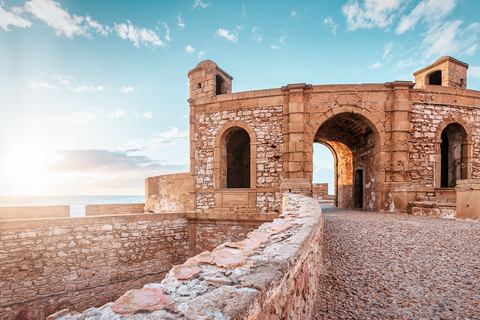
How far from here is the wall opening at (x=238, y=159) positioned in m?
11.4

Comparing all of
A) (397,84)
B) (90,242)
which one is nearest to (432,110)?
(397,84)

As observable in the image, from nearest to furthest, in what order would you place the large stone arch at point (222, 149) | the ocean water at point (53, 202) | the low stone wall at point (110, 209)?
the large stone arch at point (222, 149), the low stone wall at point (110, 209), the ocean water at point (53, 202)

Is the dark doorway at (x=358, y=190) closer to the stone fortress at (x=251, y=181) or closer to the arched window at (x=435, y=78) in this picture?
the stone fortress at (x=251, y=181)

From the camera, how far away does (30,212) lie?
757 centimetres

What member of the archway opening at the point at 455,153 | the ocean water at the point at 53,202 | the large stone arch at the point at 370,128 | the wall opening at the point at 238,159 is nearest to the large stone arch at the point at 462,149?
the archway opening at the point at 455,153

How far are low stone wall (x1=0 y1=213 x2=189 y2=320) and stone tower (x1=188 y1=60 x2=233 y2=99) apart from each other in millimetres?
5744

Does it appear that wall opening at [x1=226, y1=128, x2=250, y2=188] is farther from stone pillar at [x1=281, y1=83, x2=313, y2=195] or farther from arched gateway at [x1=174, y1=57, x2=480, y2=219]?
stone pillar at [x1=281, y1=83, x2=313, y2=195]

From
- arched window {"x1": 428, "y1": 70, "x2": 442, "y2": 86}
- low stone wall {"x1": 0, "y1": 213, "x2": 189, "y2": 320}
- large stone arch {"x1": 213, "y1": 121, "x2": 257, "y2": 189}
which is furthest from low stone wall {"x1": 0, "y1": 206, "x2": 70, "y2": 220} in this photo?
arched window {"x1": 428, "y1": 70, "x2": 442, "y2": 86}

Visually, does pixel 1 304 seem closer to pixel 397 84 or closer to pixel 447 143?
pixel 397 84

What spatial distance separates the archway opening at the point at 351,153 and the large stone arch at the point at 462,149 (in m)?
2.12

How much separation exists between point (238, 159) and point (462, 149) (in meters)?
9.52

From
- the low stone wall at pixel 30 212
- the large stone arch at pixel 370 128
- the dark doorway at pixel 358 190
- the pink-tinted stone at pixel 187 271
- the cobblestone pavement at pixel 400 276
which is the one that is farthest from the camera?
the dark doorway at pixel 358 190

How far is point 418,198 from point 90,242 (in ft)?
37.2

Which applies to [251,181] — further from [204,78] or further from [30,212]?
[30,212]
